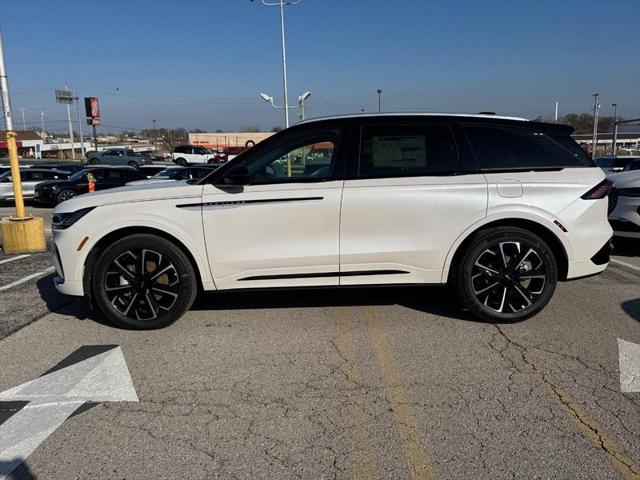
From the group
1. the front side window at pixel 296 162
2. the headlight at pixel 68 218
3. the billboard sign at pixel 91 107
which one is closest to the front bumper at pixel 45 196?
the headlight at pixel 68 218

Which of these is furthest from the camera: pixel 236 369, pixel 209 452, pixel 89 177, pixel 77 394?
pixel 89 177

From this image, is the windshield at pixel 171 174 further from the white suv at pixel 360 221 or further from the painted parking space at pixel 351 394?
the white suv at pixel 360 221

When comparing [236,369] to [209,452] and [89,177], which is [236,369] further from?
[89,177]

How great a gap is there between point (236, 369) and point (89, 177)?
15.0m

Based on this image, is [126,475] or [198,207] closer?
[126,475]

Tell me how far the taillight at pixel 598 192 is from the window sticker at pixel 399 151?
4.94 feet

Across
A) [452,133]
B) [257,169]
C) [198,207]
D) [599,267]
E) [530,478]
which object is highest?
[452,133]

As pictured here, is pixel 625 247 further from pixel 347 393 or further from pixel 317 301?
pixel 347 393

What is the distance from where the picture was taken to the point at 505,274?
4438mm

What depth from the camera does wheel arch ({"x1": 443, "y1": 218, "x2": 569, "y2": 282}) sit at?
4.40 meters

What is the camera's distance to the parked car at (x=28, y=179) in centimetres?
1764

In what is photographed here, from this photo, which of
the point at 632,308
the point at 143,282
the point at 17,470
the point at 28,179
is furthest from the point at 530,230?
the point at 28,179

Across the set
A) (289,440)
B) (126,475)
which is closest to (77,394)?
(126,475)

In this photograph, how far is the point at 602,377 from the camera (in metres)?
3.50
